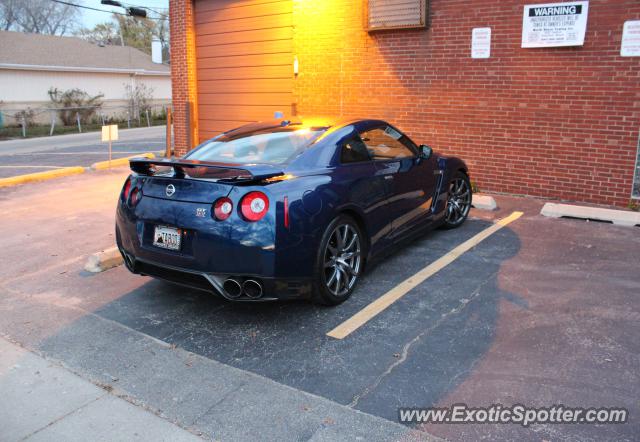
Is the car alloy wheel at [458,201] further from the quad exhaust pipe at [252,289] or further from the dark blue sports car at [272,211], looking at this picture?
the quad exhaust pipe at [252,289]

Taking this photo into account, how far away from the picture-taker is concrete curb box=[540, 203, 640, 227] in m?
7.49

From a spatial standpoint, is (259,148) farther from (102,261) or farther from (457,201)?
(457,201)

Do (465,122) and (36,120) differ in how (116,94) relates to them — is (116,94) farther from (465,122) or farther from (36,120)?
(465,122)

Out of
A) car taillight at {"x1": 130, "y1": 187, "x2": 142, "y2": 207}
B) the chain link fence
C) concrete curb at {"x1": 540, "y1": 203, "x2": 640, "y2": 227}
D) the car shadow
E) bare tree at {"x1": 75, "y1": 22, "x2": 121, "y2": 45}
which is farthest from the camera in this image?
bare tree at {"x1": 75, "y1": 22, "x2": 121, "y2": 45}

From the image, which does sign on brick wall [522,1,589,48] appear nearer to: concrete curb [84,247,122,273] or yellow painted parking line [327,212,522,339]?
yellow painted parking line [327,212,522,339]

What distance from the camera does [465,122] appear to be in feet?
31.2

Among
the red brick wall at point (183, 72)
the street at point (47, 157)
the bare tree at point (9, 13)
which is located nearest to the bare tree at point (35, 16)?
the bare tree at point (9, 13)

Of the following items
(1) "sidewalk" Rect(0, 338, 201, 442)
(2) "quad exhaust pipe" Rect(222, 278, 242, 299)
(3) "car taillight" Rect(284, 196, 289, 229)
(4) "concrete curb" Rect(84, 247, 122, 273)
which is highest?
(3) "car taillight" Rect(284, 196, 289, 229)

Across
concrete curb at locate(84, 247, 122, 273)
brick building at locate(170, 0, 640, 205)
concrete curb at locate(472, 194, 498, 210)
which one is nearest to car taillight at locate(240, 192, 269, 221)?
concrete curb at locate(84, 247, 122, 273)

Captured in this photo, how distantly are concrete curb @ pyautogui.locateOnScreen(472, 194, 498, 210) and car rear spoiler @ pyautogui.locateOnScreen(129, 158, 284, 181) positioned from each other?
15.8 ft

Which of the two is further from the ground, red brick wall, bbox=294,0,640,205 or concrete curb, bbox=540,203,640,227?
red brick wall, bbox=294,0,640,205

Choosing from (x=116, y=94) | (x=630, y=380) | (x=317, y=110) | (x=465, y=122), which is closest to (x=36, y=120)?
(x=116, y=94)

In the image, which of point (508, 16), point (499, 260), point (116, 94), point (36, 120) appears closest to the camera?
point (499, 260)

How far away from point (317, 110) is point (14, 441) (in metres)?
8.91
